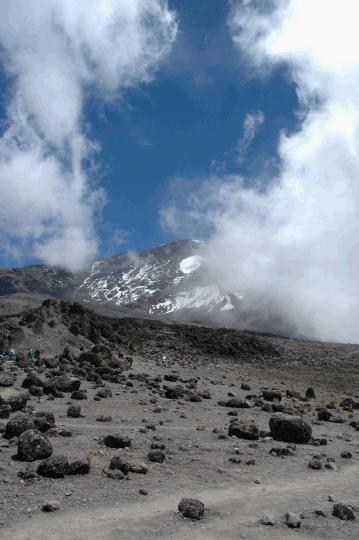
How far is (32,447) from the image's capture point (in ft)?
27.7

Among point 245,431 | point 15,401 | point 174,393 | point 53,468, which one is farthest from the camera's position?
point 174,393

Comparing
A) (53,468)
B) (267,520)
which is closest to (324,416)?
(267,520)

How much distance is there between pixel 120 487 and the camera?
778cm

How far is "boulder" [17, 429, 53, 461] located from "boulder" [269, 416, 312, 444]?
6048 millimetres

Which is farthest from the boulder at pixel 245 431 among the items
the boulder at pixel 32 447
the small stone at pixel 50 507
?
the small stone at pixel 50 507

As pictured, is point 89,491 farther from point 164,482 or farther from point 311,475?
point 311,475

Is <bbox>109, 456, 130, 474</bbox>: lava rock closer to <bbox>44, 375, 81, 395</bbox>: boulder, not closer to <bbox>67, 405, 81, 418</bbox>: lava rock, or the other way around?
<bbox>67, 405, 81, 418</bbox>: lava rock

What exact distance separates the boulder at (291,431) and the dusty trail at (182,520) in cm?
337

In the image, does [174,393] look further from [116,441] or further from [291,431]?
[116,441]

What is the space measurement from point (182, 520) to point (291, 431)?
243 inches

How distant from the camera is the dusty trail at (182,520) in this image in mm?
6055

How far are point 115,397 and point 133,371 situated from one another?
8213 millimetres

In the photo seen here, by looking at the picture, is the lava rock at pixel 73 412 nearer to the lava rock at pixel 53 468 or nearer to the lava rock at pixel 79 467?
the lava rock at pixel 79 467

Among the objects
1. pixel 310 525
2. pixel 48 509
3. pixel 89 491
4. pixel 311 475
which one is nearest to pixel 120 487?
pixel 89 491
